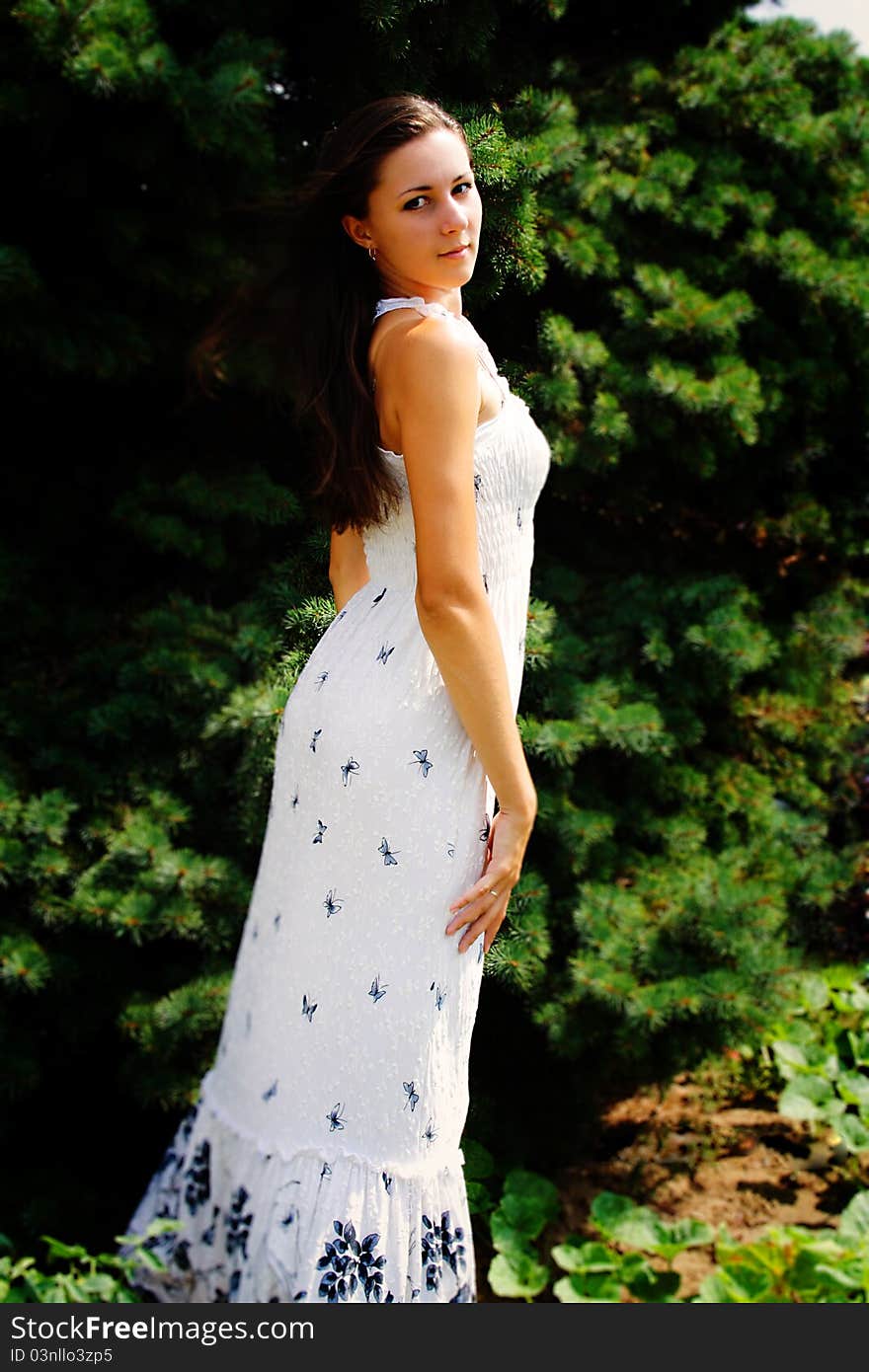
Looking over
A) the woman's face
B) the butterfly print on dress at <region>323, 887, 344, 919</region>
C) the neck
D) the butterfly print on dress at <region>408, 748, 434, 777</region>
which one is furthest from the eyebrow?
the butterfly print on dress at <region>323, 887, 344, 919</region>

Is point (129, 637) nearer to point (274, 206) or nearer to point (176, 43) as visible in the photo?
point (274, 206)

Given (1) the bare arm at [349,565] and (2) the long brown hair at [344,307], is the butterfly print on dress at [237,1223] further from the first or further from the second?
(2) the long brown hair at [344,307]

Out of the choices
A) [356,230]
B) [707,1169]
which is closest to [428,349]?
[356,230]

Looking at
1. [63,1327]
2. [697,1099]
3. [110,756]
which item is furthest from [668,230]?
[63,1327]

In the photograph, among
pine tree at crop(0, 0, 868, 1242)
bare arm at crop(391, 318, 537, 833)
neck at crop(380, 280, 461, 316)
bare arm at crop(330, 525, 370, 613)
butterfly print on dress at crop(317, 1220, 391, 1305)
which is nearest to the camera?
bare arm at crop(391, 318, 537, 833)

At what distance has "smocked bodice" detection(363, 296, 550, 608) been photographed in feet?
4.81

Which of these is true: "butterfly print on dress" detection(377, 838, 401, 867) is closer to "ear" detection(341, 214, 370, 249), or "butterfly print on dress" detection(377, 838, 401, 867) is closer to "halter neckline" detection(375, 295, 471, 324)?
"halter neckline" detection(375, 295, 471, 324)

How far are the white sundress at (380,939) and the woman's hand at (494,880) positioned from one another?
0.02 m

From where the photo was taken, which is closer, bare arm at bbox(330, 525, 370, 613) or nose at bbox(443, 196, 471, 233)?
nose at bbox(443, 196, 471, 233)

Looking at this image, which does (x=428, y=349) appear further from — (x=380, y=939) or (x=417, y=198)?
(x=380, y=939)

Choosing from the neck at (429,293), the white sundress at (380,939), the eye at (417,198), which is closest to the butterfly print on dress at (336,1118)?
the white sundress at (380,939)

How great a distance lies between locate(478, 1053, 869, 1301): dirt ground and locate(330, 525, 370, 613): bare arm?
57.3 inches

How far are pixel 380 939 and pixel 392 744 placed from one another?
282mm

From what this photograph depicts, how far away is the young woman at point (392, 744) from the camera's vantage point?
1382 millimetres
